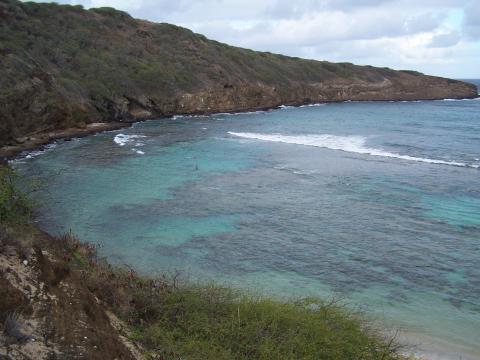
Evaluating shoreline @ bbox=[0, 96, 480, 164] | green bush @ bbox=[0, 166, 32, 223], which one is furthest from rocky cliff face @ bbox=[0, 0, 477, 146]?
green bush @ bbox=[0, 166, 32, 223]

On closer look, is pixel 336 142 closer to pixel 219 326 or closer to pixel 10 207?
pixel 10 207

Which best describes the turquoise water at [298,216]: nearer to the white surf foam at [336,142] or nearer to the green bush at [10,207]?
the white surf foam at [336,142]

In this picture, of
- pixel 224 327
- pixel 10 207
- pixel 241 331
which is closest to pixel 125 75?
pixel 10 207

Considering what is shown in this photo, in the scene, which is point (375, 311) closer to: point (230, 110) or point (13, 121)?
point (13, 121)

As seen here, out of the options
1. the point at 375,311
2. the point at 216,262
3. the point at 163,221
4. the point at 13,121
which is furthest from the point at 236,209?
the point at 13,121

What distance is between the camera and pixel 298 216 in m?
20.3

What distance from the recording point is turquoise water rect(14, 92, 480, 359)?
44.7 feet

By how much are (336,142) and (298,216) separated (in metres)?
24.0

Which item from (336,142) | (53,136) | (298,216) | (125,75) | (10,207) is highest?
(125,75)

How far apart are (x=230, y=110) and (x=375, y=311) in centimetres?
5840

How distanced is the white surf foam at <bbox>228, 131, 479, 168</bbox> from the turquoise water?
1.33ft

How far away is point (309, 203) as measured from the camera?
22.3 metres

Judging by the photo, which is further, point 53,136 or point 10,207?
point 53,136

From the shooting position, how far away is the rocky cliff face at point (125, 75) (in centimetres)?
3812
